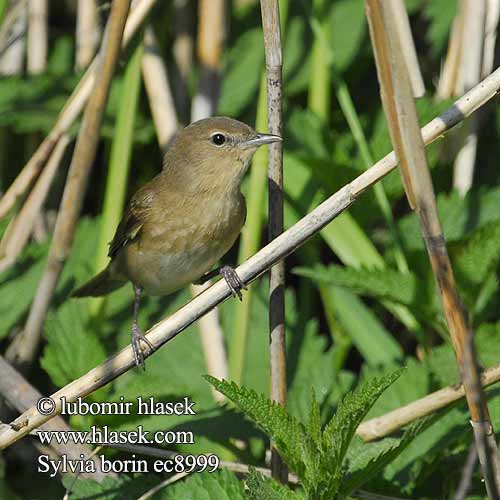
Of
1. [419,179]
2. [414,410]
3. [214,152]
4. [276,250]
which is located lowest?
[414,410]

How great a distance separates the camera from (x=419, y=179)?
6.48 ft

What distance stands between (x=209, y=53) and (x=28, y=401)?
166 centimetres

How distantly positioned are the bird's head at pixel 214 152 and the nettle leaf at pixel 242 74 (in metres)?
0.74

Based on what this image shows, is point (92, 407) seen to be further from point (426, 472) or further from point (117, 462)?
point (426, 472)

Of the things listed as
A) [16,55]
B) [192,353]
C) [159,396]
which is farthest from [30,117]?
[159,396]

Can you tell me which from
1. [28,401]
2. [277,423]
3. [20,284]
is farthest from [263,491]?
[20,284]

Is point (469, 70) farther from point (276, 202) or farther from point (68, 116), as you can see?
point (68, 116)

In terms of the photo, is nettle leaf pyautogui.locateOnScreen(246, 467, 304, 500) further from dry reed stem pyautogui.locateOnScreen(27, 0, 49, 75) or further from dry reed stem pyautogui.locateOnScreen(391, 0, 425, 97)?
dry reed stem pyautogui.locateOnScreen(27, 0, 49, 75)

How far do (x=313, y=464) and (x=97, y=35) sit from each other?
89.5 inches

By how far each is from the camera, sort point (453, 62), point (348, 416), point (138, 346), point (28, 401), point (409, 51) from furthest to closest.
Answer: point (453, 62) → point (409, 51) → point (28, 401) → point (138, 346) → point (348, 416)

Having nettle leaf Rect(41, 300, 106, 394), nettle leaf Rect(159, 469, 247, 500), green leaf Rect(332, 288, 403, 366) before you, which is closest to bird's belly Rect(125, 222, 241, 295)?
nettle leaf Rect(41, 300, 106, 394)

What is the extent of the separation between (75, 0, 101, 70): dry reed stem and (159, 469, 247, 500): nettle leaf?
2.00 meters

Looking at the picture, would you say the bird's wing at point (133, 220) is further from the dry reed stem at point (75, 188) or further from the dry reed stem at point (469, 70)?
the dry reed stem at point (469, 70)

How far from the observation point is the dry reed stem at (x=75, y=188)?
2.84 metres
